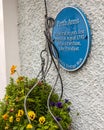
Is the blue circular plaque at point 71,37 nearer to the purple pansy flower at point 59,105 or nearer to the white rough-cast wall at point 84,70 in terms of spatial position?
the white rough-cast wall at point 84,70

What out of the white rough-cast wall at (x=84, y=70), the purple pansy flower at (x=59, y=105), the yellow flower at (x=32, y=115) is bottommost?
the yellow flower at (x=32, y=115)

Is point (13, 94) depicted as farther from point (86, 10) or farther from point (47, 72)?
point (86, 10)

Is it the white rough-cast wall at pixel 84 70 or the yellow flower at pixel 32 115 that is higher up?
the white rough-cast wall at pixel 84 70

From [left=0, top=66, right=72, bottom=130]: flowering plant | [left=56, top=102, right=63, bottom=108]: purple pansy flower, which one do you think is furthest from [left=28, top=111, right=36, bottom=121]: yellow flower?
[left=56, top=102, right=63, bottom=108]: purple pansy flower

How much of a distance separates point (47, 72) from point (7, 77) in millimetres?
724

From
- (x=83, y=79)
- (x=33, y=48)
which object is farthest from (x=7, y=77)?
(x=83, y=79)

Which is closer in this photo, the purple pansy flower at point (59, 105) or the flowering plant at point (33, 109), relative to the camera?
the flowering plant at point (33, 109)

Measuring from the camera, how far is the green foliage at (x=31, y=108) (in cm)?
204

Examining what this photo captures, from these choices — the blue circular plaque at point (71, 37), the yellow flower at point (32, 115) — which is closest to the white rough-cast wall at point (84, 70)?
the blue circular plaque at point (71, 37)

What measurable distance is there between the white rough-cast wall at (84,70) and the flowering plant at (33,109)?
0.11 metres

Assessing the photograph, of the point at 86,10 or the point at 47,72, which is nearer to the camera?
the point at 86,10

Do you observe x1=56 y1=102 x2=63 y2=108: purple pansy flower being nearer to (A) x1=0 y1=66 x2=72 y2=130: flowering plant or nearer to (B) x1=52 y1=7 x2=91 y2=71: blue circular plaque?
(A) x1=0 y1=66 x2=72 y2=130: flowering plant

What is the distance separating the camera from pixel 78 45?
6.91 ft

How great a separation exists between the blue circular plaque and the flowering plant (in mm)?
285
